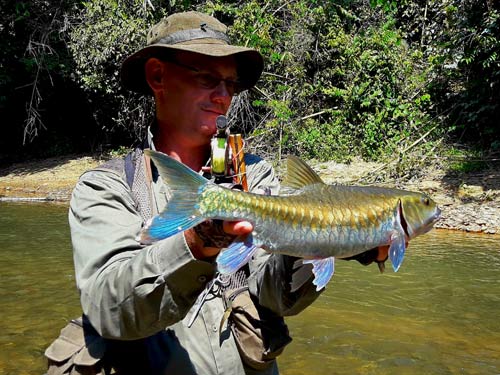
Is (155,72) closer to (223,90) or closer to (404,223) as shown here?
(223,90)

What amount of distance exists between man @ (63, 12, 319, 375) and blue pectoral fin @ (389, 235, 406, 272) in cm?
39

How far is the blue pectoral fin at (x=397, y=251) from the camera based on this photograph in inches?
87.4

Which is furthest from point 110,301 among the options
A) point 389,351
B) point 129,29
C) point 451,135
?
point 129,29

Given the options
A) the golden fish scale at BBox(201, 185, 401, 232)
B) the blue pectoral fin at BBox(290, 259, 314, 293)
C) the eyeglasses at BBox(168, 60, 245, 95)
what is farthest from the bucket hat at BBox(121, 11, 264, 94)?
the blue pectoral fin at BBox(290, 259, 314, 293)

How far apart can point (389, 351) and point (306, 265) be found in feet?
12.7

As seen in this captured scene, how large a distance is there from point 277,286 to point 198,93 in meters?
1.00

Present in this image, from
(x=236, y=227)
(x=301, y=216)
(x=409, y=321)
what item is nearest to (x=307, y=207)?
(x=301, y=216)

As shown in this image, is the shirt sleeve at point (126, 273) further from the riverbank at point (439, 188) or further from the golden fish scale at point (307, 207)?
the riverbank at point (439, 188)

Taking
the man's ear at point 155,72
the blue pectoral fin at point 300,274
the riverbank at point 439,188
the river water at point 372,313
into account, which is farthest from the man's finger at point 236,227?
the riverbank at point 439,188

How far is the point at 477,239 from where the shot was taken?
10.3 metres

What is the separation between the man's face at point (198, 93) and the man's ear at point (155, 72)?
0.10 m

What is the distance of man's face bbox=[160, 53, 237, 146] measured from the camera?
2.85m

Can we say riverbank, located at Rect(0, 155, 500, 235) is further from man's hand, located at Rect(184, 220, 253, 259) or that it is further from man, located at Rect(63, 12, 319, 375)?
man's hand, located at Rect(184, 220, 253, 259)

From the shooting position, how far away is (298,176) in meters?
2.38
